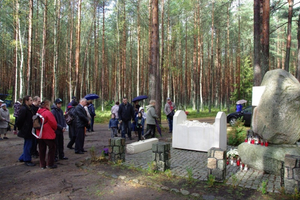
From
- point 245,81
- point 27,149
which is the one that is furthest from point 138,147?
point 245,81

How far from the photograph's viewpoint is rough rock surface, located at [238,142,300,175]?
17.8 feet

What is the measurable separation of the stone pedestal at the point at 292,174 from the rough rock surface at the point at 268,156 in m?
0.93

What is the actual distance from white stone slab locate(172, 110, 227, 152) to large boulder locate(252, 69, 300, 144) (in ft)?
6.48

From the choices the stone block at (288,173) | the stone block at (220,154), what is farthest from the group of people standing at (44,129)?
the stone block at (288,173)

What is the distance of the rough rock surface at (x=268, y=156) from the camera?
543 cm

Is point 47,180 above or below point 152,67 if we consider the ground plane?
below

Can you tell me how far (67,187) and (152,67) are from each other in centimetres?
905

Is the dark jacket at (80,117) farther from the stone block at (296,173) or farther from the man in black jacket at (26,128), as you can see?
the stone block at (296,173)

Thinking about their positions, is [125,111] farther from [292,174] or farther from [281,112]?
[292,174]

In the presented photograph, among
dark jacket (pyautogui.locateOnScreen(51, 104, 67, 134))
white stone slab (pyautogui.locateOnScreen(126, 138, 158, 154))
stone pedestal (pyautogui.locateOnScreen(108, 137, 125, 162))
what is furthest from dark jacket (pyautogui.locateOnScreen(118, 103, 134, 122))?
stone pedestal (pyautogui.locateOnScreen(108, 137, 125, 162))

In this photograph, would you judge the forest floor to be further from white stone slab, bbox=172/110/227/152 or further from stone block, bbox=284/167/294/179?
white stone slab, bbox=172/110/227/152

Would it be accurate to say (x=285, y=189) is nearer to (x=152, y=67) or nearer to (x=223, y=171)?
(x=223, y=171)

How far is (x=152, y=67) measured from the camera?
12.9 meters

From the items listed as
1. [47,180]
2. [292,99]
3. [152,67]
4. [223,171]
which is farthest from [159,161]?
[152,67]
